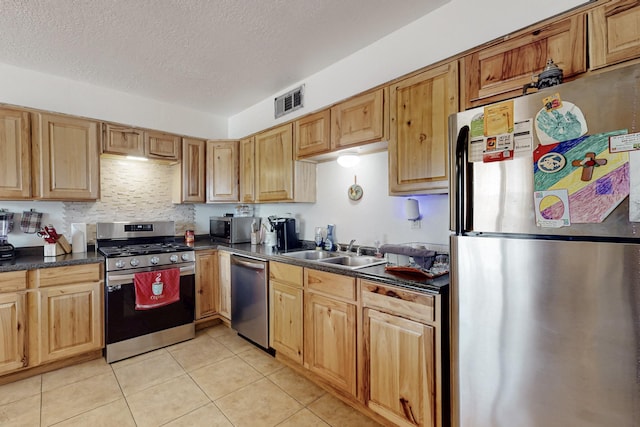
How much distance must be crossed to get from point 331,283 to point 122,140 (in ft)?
8.52

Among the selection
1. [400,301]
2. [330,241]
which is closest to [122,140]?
[330,241]

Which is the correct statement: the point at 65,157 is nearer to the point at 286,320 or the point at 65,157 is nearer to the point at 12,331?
the point at 12,331

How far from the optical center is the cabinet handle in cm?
159

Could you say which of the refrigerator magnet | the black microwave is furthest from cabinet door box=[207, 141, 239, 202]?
the refrigerator magnet

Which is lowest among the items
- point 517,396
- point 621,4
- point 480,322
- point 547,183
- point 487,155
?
point 517,396

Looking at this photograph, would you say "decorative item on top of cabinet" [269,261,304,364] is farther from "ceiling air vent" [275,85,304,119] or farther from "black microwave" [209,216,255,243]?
"ceiling air vent" [275,85,304,119]

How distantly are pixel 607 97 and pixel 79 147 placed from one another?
361 centimetres

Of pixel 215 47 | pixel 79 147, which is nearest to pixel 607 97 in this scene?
pixel 215 47

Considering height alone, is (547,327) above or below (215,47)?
below

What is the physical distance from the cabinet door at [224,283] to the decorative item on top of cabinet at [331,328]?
1243 mm

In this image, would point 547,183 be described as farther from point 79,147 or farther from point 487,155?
point 79,147

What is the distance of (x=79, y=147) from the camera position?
2762 mm

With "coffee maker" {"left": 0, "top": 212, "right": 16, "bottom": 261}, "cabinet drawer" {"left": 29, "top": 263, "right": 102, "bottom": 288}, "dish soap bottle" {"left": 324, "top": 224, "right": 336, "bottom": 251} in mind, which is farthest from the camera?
"dish soap bottle" {"left": 324, "top": 224, "right": 336, "bottom": 251}

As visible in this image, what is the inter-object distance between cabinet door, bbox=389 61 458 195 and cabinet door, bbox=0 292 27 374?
2916 millimetres
